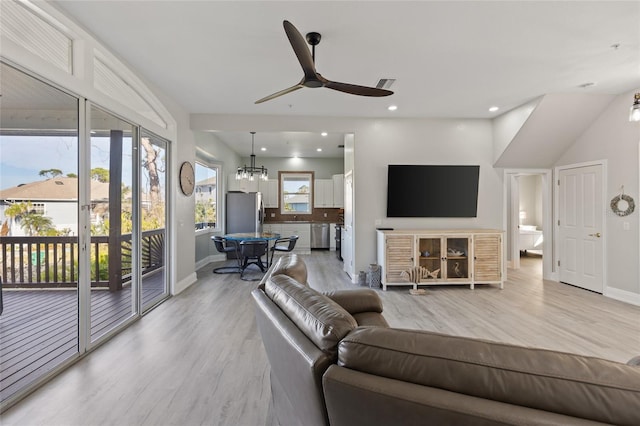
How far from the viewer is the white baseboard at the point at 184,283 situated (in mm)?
4436

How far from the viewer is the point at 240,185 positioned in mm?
8062

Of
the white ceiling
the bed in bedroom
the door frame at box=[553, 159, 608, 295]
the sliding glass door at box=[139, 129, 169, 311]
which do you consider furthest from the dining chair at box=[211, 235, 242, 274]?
the bed in bedroom

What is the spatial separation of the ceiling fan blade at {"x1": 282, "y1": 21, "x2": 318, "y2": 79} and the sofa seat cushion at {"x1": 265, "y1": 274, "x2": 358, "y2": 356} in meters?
1.57

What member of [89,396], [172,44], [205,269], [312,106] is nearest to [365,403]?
[89,396]

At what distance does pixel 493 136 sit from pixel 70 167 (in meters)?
5.90

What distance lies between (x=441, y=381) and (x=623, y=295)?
511 cm

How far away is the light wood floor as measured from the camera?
6.23 ft

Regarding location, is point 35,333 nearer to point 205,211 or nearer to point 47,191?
point 47,191

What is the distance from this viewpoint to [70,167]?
8.20 feet

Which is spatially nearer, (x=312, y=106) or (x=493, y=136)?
(x=312, y=106)

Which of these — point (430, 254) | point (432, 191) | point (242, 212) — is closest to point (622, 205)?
point (432, 191)

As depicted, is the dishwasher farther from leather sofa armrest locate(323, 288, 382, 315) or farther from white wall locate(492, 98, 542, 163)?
leather sofa armrest locate(323, 288, 382, 315)

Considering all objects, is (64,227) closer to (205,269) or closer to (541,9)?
(205,269)

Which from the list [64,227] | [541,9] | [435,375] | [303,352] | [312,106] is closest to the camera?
[435,375]
